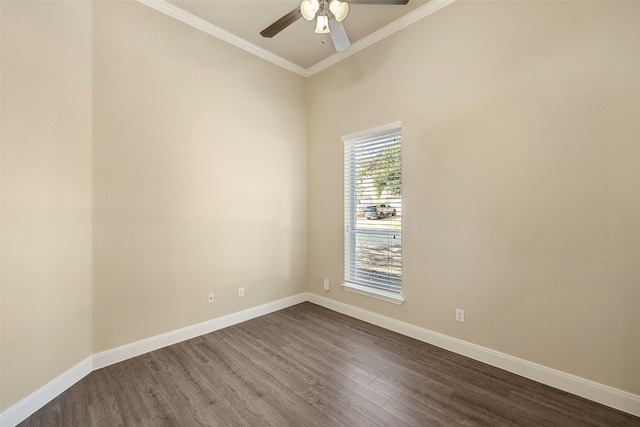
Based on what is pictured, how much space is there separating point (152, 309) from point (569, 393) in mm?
3479

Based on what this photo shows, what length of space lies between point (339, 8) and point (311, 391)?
2812 millimetres

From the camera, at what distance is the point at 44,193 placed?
73.1 inches

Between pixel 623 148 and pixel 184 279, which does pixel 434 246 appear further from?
pixel 184 279

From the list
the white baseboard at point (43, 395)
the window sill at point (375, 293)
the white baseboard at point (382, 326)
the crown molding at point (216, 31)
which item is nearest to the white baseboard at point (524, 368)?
the white baseboard at point (382, 326)

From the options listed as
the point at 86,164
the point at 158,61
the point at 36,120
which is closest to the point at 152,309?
the point at 86,164

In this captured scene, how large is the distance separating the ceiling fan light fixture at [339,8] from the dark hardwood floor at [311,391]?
278cm

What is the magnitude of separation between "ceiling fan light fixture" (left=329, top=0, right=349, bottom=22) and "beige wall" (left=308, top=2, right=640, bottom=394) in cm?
114

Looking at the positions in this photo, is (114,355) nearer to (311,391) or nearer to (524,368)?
(311,391)

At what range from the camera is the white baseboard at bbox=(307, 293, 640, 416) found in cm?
176

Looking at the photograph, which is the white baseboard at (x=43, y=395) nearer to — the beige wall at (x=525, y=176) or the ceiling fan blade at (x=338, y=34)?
the beige wall at (x=525, y=176)

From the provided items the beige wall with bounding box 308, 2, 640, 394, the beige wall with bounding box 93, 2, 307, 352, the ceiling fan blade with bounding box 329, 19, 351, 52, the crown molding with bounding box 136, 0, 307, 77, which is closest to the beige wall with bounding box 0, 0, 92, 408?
the beige wall with bounding box 93, 2, 307, 352

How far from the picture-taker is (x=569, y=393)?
1.91m

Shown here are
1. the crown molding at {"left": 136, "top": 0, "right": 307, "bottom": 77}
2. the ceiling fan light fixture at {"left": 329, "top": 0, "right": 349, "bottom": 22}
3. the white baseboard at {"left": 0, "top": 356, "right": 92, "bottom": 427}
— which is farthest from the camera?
the crown molding at {"left": 136, "top": 0, "right": 307, "bottom": 77}

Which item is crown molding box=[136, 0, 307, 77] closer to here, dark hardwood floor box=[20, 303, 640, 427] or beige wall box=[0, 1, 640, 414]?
beige wall box=[0, 1, 640, 414]
